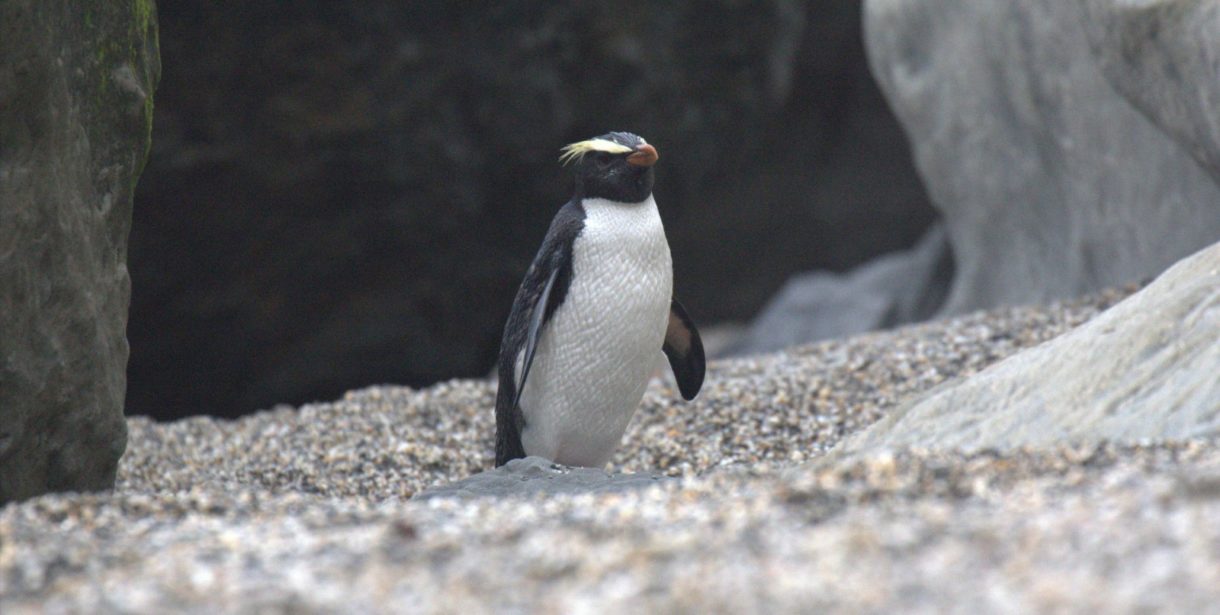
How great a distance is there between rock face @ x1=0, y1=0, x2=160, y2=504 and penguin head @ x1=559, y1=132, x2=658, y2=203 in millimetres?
1299

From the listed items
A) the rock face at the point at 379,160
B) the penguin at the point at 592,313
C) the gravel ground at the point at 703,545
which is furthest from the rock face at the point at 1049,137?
the gravel ground at the point at 703,545

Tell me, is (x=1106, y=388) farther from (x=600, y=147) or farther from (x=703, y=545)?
(x=600, y=147)

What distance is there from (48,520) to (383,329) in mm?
4935

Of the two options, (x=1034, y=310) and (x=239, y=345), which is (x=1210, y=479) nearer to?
(x=1034, y=310)

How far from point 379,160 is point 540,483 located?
371 cm

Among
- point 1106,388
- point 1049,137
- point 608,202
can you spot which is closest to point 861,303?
point 1049,137

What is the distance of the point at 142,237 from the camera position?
6988 mm

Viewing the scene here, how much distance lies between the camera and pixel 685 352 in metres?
4.87

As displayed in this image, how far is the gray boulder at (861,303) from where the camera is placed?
8.26m

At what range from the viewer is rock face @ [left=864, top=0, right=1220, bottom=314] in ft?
16.1

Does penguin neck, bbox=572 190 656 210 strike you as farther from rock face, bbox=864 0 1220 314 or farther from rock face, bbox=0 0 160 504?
rock face, bbox=864 0 1220 314

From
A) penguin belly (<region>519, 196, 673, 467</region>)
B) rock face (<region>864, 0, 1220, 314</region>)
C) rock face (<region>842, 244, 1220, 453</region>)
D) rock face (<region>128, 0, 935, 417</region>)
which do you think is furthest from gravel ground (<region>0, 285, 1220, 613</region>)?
rock face (<region>128, 0, 935, 417</region>)

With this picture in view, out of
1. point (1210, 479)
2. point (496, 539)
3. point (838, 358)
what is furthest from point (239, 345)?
point (1210, 479)

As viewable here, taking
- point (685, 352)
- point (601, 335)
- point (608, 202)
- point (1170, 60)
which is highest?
point (1170, 60)
